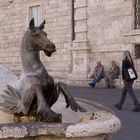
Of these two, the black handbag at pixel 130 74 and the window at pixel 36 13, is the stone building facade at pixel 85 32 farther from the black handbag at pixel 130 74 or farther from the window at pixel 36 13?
the black handbag at pixel 130 74

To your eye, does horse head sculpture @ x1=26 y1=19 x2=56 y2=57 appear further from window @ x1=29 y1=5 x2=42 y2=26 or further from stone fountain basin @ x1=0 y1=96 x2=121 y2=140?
window @ x1=29 y1=5 x2=42 y2=26

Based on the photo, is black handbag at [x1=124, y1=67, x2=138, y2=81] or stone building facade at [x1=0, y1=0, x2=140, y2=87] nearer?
black handbag at [x1=124, y1=67, x2=138, y2=81]

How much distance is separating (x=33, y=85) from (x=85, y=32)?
14.6m

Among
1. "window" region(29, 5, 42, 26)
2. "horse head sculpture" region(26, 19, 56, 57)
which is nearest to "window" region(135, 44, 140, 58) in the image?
"window" region(29, 5, 42, 26)

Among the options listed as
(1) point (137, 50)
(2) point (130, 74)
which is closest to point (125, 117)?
(2) point (130, 74)

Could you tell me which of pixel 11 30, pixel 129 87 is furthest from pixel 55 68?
pixel 129 87

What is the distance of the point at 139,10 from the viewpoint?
51.9 feet

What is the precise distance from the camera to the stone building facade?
52.5 ft

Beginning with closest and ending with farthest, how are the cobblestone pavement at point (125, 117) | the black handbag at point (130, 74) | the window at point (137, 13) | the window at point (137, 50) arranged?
the cobblestone pavement at point (125, 117)
the black handbag at point (130, 74)
the window at point (137, 50)
the window at point (137, 13)

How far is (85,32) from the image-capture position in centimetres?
1783

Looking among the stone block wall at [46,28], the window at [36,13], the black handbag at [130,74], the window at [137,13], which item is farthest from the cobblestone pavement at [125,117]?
the window at [36,13]

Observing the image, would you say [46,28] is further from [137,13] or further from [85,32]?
[137,13]

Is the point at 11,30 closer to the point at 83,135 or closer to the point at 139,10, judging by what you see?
the point at 139,10

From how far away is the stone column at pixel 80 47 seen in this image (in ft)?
57.6
